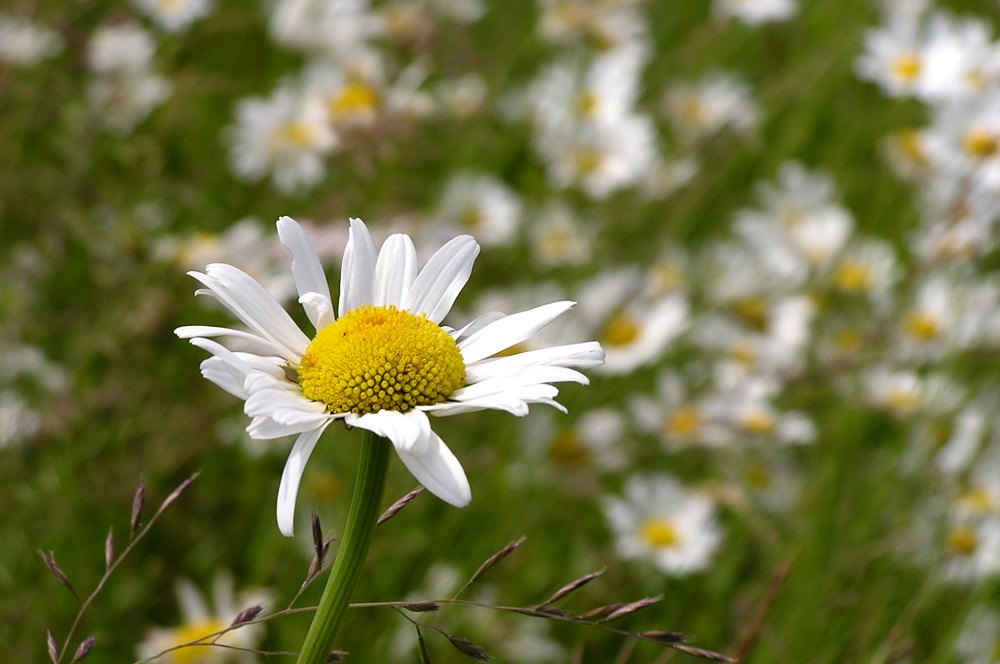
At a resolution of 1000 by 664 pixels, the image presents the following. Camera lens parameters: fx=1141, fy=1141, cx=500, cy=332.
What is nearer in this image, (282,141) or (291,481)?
(291,481)

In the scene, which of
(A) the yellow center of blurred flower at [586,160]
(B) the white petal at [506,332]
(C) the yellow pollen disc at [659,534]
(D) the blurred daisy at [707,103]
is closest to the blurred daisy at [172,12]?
(A) the yellow center of blurred flower at [586,160]

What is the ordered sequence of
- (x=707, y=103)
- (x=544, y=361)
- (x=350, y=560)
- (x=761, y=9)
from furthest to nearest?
1. (x=707, y=103)
2. (x=761, y=9)
3. (x=544, y=361)
4. (x=350, y=560)

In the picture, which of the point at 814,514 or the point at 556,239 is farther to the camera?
the point at 556,239

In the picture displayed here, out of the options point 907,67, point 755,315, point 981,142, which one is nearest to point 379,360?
point 755,315

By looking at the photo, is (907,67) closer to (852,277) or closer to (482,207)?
(852,277)

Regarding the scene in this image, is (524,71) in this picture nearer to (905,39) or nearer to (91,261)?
(905,39)

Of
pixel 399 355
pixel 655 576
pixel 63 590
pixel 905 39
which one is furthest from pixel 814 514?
pixel 905 39
